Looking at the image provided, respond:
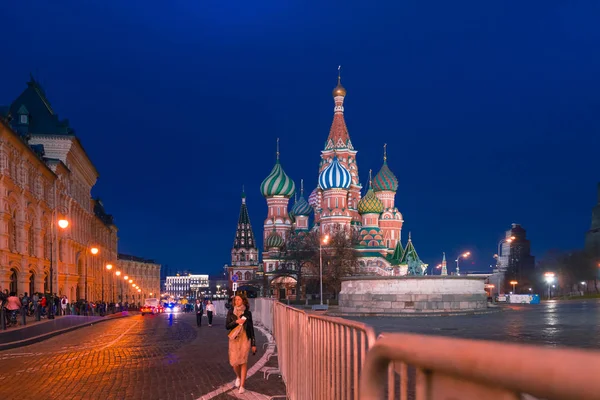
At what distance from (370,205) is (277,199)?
694 inches

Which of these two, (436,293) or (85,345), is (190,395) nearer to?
(85,345)

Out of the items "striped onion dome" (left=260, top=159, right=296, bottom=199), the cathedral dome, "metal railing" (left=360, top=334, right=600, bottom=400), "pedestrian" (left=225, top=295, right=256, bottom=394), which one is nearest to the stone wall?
"pedestrian" (left=225, top=295, right=256, bottom=394)

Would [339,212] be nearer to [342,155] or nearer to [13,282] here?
[342,155]


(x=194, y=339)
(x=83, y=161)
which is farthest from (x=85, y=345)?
(x=83, y=161)

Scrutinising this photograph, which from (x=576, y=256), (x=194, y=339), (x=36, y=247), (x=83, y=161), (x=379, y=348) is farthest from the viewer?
(x=576, y=256)

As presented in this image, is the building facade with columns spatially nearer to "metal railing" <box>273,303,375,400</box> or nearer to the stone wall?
the stone wall

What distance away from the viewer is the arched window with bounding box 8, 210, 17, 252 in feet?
123

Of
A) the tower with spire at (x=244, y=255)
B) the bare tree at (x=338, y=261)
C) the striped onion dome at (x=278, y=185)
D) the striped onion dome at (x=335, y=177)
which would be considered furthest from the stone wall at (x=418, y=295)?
the tower with spire at (x=244, y=255)

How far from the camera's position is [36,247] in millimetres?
44000

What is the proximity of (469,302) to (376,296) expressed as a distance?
4.84m

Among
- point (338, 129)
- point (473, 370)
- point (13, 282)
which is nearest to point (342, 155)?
point (338, 129)

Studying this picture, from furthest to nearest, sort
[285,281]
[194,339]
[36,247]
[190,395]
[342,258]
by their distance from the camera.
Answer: [285,281] < [342,258] < [36,247] < [194,339] < [190,395]

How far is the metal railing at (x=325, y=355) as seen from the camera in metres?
4.61

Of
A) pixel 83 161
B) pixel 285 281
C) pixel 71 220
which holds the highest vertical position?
pixel 83 161
